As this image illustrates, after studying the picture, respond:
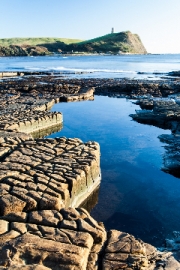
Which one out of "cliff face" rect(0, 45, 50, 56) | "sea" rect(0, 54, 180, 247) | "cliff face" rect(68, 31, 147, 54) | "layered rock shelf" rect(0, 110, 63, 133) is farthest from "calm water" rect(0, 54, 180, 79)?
"cliff face" rect(68, 31, 147, 54)

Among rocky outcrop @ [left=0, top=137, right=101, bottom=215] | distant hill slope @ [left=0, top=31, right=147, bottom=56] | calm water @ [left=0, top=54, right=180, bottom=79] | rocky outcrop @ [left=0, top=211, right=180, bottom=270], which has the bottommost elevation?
rocky outcrop @ [left=0, top=211, right=180, bottom=270]

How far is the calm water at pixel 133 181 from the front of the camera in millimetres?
5621

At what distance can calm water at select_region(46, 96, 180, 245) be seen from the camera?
5.62 m

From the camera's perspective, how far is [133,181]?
7426 mm

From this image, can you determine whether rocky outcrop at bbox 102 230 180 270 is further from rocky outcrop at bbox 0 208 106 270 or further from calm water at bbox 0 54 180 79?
calm water at bbox 0 54 180 79

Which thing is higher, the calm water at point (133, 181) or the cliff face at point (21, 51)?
the cliff face at point (21, 51)

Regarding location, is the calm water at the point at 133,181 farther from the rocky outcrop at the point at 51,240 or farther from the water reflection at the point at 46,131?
the rocky outcrop at the point at 51,240

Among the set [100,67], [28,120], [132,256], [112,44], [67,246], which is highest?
[112,44]

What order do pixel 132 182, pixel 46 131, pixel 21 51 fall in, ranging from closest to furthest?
pixel 132 182, pixel 46 131, pixel 21 51

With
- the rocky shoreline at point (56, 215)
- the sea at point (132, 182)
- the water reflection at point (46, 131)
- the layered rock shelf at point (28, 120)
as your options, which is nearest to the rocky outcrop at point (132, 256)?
the rocky shoreline at point (56, 215)

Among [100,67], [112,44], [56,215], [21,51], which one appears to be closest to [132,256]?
[56,215]

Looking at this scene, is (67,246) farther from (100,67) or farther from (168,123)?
(100,67)

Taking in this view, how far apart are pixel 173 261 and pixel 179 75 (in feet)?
121

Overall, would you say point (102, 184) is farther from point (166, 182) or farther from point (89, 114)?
point (89, 114)
